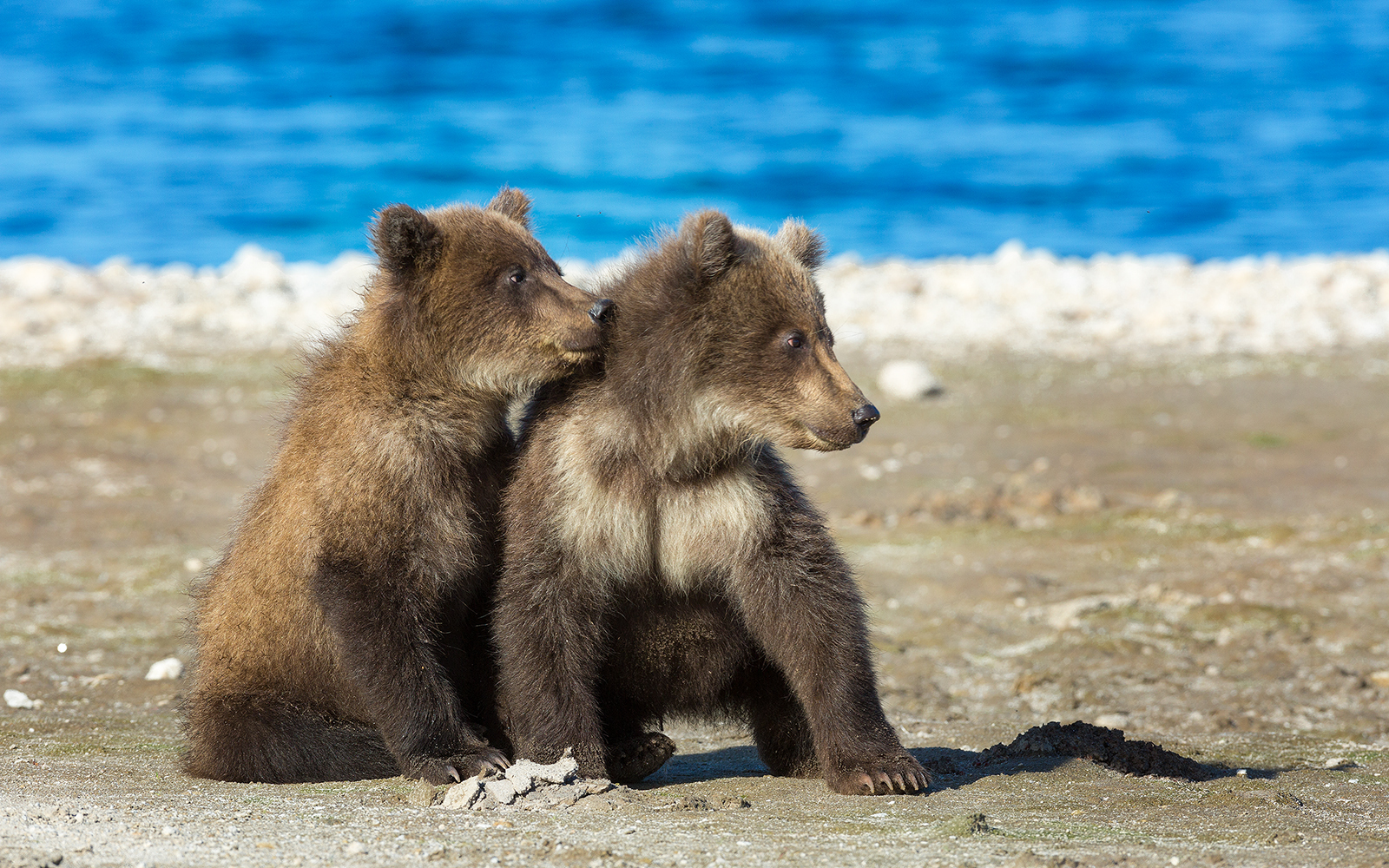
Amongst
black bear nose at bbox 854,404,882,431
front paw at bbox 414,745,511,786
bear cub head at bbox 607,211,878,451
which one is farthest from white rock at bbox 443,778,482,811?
black bear nose at bbox 854,404,882,431

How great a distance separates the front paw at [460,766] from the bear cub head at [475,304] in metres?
1.47

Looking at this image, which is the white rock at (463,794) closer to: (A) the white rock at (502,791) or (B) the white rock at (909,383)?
(A) the white rock at (502,791)

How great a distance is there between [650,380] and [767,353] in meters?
0.47

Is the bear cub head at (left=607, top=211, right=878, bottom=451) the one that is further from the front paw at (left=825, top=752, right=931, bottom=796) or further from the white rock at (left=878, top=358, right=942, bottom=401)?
the white rock at (left=878, top=358, right=942, bottom=401)

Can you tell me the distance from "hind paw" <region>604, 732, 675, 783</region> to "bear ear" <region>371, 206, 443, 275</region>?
2131 millimetres

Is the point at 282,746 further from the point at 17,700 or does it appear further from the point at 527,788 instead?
the point at 17,700

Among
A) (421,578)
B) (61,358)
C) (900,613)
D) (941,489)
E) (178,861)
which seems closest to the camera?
(178,861)

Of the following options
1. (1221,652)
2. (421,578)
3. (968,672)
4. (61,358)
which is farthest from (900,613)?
(61,358)

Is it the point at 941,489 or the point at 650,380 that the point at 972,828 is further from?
the point at 941,489

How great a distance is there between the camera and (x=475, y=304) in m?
5.84

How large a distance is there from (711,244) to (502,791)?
2.17 m

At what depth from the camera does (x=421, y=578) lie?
547 cm

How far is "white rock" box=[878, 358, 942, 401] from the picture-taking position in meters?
14.5

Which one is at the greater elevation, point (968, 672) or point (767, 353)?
point (767, 353)
